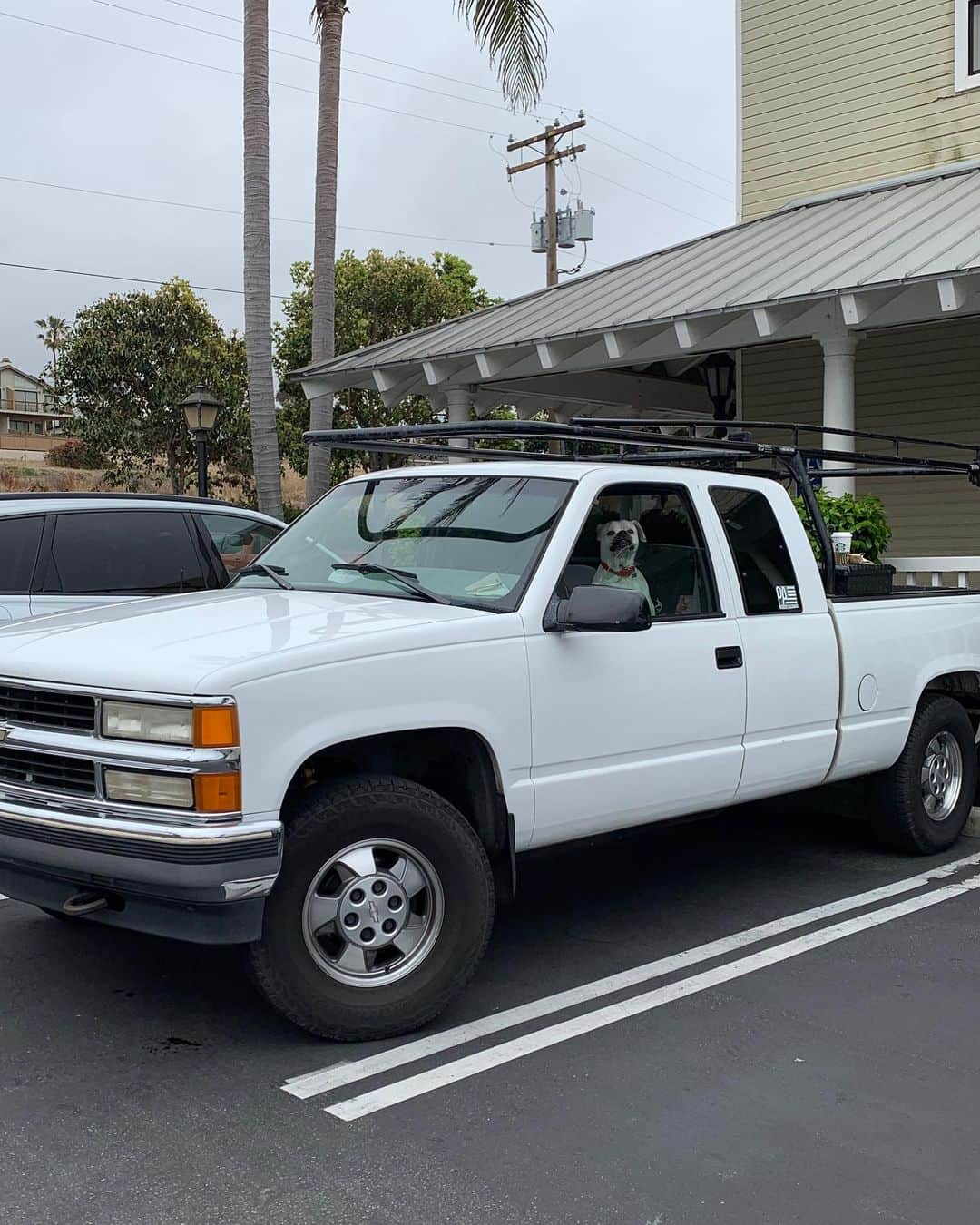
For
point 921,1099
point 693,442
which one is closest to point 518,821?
point 921,1099

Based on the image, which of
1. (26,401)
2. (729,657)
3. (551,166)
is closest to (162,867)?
(729,657)

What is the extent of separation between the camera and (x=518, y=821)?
4.57 meters

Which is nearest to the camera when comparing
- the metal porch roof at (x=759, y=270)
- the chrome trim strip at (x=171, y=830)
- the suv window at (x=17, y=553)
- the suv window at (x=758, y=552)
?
the chrome trim strip at (x=171, y=830)

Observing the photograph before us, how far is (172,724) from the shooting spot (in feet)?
12.6

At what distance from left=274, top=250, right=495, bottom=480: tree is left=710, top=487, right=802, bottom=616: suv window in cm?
2822

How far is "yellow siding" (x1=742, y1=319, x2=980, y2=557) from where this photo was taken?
13758 millimetres

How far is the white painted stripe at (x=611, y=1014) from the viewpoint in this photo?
12.6ft

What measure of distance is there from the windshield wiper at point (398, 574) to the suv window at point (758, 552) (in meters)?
1.44

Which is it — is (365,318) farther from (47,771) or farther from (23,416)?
(23,416)

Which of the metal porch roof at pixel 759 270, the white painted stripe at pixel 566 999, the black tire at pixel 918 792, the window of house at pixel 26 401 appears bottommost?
the white painted stripe at pixel 566 999

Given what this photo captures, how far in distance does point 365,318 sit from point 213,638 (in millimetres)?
31488

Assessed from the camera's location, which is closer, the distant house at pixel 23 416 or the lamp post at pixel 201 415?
the lamp post at pixel 201 415

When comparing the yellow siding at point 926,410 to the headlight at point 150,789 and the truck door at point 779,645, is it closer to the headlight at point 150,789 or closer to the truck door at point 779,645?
the truck door at point 779,645

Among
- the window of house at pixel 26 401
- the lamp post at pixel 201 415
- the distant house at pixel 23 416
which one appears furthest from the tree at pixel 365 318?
the window of house at pixel 26 401
